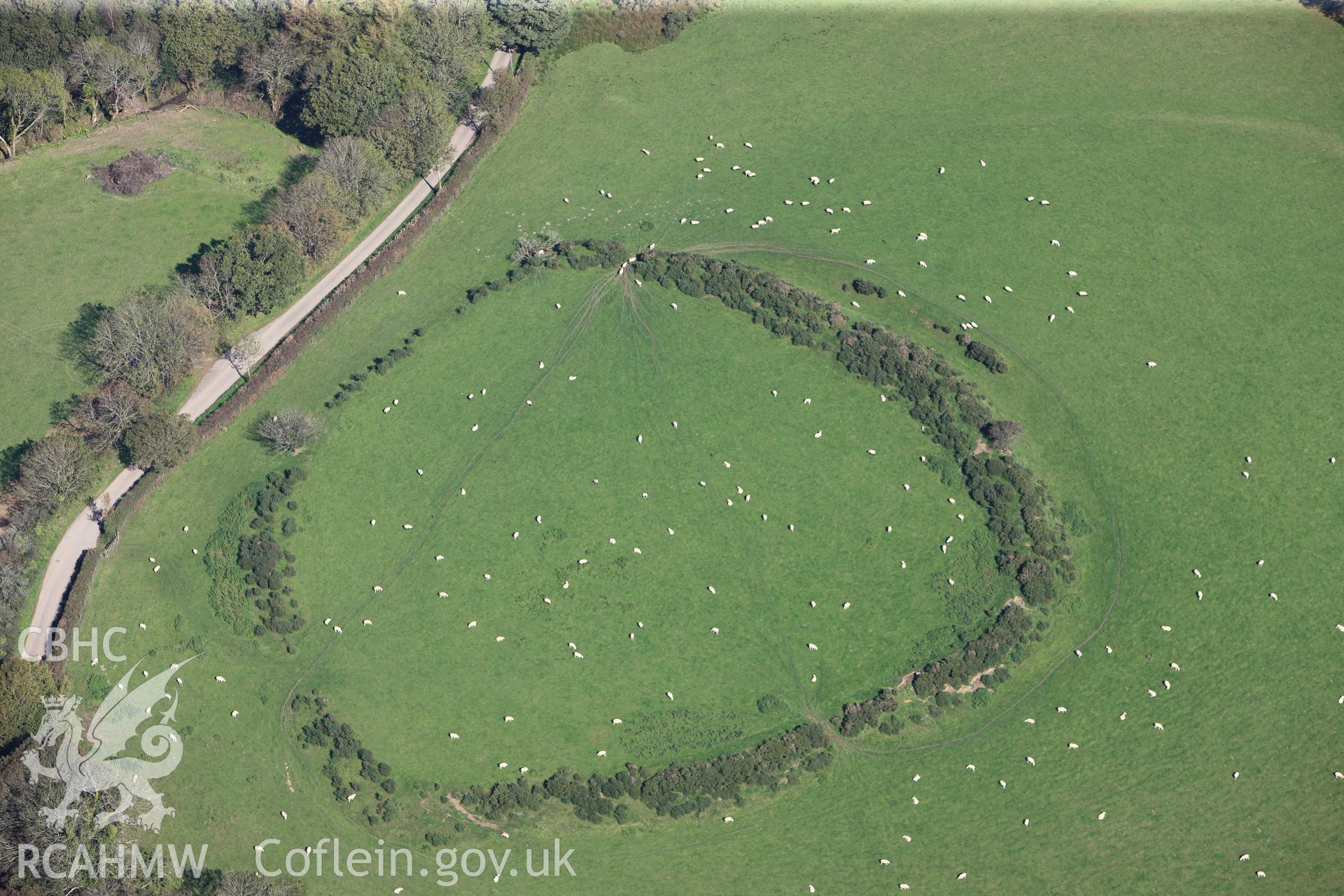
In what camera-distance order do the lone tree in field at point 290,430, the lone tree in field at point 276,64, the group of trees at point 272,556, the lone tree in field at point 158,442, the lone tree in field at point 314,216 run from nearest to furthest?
the group of trees at point 272,556, the lone tree in field at point 158,442, the lone tree in field at point 290,430, the lone tree in field at point 314,216, the lone tree in field at point 276,64

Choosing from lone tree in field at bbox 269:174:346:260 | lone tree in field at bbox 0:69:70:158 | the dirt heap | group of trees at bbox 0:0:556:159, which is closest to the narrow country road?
group of trees at bbox 0:0:556:159

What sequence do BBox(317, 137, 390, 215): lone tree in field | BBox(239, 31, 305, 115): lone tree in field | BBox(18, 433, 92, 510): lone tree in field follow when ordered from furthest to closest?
BBox(239, 31, 305, 115): lone tree in field
BBox(317, 137, 390, 215): lone tree in field
BBox(18, 433, 92, 510): lone tree in field

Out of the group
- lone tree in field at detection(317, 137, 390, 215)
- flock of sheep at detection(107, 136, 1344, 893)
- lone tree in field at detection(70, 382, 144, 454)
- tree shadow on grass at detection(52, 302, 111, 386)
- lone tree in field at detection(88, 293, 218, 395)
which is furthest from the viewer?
lone tree in field at detection(317, 137, 390, 215)

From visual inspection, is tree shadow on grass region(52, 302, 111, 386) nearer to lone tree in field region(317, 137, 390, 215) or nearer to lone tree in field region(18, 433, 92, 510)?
lone tree in field region(18, 433, 92, 510)

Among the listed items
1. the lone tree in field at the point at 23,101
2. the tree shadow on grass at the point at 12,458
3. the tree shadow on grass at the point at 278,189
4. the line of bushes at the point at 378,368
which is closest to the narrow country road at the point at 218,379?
the tree shadow on grass at the point at 12,458

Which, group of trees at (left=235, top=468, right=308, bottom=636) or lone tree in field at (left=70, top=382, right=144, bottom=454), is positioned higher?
lone tree in field at (left=70, top=382, right=144, bottom=454)

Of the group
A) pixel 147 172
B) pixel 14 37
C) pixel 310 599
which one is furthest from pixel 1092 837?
pixel 14 37

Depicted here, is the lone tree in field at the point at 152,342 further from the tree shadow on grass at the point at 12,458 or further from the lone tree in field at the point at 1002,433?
the lone tree in field at the point at 1002,433
